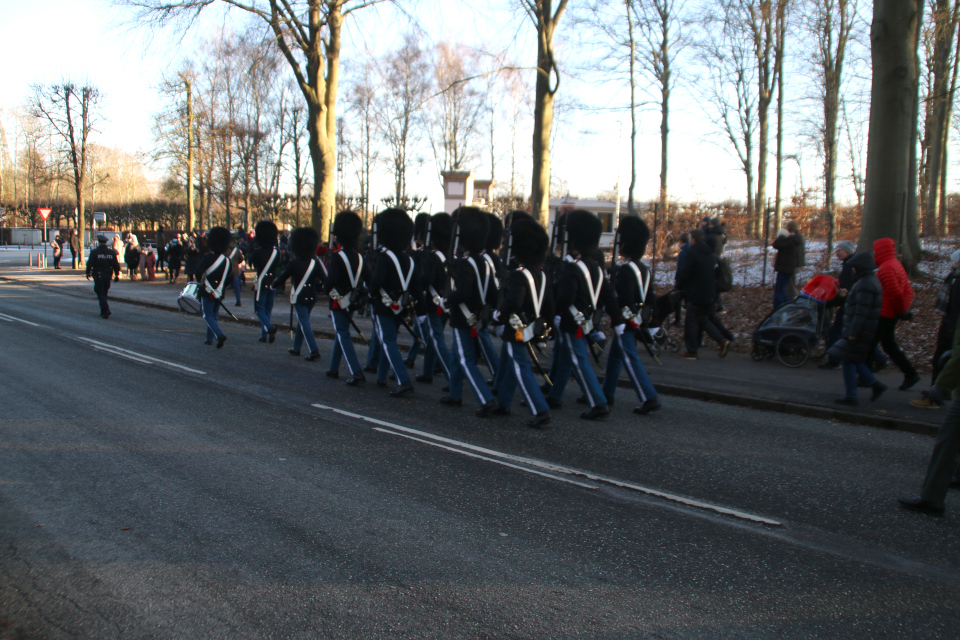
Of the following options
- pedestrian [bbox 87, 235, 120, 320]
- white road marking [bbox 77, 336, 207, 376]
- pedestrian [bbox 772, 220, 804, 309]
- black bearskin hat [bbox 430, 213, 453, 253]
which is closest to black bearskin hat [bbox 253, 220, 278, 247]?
white road marking [bbox 77, 336, 207, 376]

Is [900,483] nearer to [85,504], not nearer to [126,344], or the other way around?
[85,504]

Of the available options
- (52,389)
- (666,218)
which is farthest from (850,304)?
(666,218)

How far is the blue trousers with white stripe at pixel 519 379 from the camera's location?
7.05m

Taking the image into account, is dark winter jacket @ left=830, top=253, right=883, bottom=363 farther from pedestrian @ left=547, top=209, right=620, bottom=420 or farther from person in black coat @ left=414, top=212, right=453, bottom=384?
person in black coat @ left=414, top=212, right=453, bottom=384

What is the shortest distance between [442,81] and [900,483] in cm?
3928

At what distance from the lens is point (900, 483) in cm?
561

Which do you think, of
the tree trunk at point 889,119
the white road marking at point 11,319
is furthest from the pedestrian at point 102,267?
the tree trunk at point 889,119

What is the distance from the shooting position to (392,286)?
337 inches

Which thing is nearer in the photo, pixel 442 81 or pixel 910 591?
pixel 910 591

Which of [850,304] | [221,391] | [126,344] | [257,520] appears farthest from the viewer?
[126,344]

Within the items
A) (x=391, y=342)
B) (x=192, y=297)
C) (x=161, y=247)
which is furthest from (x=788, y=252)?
(x=161, y=247)

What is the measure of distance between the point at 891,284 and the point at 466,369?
505 cm

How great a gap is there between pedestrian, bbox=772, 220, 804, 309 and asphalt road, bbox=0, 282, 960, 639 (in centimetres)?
530

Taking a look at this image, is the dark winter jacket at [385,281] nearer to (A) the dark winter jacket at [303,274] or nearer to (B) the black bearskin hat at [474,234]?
(B) the black bearskin hat at [474,234]
